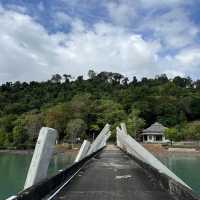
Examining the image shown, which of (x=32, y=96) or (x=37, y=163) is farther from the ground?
(x=32, y=96)

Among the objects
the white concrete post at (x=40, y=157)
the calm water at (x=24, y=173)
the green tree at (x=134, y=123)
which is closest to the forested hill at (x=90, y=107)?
the green tree at (x=134, y=123)

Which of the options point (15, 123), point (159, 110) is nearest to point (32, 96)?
point (15, 123)

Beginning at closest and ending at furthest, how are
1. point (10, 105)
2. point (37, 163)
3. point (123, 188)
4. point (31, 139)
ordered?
point (37, 163) < point (123, 188) < point (31, 139) < point (10, 105)

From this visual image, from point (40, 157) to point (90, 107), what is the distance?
92526 mm

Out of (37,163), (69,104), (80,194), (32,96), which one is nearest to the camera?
(37,163)

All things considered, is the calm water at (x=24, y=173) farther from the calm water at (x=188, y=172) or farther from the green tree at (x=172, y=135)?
the green tree at (x=172, y=135)

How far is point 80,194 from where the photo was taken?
9.66 meters

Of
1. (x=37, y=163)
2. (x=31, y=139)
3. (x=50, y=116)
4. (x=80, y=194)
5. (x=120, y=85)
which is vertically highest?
(x=120, y=85)

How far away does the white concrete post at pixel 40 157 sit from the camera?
333 inches

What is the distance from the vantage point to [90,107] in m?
101

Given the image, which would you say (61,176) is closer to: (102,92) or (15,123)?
(15,123)

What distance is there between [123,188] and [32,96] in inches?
4299

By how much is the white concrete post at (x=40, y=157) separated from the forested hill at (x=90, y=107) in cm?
7065

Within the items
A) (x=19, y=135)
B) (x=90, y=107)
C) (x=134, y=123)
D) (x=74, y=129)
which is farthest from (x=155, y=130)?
(x=19, y=135)
